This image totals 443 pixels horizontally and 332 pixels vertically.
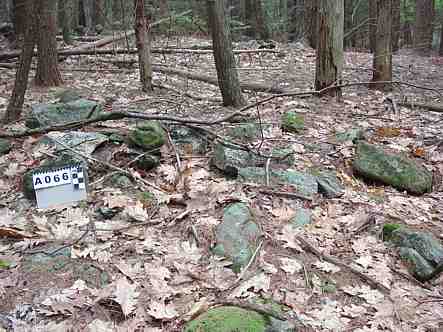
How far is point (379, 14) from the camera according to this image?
820cm

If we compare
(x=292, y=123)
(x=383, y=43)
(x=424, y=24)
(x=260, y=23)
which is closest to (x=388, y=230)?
(x=292, y=123)

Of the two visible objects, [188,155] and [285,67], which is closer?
[188,155]

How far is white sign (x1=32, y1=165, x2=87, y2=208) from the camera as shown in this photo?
12.6 feet

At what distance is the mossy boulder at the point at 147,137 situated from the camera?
4676 millimetres

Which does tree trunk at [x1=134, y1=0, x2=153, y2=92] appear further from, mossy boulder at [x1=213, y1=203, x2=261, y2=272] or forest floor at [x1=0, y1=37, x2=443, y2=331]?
mossy boulder at [x1=213, y1=203, x2=261, y2=272]

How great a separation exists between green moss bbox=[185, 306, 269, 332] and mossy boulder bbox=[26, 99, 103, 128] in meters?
3.15

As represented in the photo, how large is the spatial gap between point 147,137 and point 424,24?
1430 centimetres

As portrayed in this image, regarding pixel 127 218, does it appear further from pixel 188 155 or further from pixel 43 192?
pixel 188 155

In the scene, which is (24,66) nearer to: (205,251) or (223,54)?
(223,54)

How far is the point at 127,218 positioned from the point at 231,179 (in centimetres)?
122

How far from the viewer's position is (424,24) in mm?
15523

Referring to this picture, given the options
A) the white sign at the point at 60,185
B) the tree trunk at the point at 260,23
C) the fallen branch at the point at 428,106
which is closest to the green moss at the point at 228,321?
the white sign at the point at 60,185

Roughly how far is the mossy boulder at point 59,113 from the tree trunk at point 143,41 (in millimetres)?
2617

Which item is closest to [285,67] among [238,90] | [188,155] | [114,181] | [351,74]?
[351,74]
